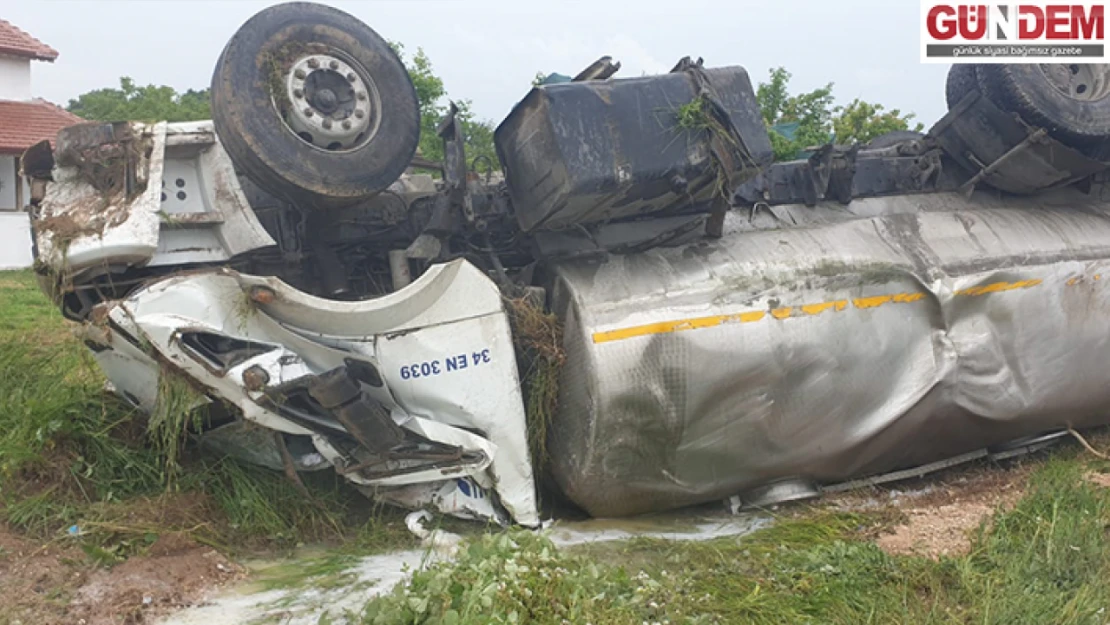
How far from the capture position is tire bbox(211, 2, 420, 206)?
391cm

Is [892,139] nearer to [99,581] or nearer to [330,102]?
[330,102]

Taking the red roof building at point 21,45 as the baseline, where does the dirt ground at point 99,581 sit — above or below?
below

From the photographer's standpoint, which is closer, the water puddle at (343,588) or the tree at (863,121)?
the water puddle at (343,588)

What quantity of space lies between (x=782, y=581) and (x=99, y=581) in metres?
2.29

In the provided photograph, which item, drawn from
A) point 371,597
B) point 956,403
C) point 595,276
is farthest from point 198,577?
point 956,403

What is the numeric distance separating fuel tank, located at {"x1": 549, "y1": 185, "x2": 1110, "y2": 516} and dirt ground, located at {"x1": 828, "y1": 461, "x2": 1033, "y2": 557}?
0.52 feet

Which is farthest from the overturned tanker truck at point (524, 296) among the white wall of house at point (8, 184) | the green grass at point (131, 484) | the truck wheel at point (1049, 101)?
the white wall of house at point (8, 184)

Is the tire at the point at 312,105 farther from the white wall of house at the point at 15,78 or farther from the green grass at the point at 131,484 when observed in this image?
the white wall of house at the point at 15,78

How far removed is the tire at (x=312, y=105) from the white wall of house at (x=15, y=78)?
57.1 ft

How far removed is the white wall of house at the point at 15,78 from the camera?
18.7 metres

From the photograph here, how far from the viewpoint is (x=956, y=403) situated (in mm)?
4887

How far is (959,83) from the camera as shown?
5.73 metres

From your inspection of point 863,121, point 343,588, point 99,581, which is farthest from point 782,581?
point 863,121

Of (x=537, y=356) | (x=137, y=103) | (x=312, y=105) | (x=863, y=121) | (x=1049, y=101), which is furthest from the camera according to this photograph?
(x=137, y=103)
